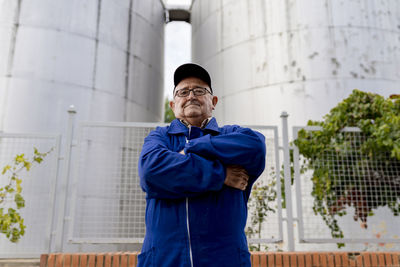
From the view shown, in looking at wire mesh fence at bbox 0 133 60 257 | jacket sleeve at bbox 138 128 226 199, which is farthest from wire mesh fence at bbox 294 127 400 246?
wire mesh fence at bbox 0 133 60 257

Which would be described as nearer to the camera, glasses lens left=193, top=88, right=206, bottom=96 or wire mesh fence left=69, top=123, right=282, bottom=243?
glasses lens left=193, top=88, right=206, bottom=96

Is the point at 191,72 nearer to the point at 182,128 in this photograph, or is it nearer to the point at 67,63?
the point at 182,128

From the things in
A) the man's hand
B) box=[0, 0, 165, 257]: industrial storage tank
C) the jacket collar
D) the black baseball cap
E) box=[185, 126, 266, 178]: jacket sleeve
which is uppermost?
box=[0, 0, 165, 257]: industrial storage tank

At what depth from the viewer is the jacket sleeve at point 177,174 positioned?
1525mm

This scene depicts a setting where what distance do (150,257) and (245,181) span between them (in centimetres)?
58

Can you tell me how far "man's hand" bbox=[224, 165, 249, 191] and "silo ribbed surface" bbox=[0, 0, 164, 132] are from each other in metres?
5.16

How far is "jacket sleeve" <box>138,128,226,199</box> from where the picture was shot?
1.53 m

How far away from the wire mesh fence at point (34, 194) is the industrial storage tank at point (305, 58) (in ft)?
12.1

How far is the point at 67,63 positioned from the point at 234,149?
18.9ft

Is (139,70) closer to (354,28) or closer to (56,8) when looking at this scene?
(56,8)

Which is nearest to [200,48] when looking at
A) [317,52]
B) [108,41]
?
[108,41]

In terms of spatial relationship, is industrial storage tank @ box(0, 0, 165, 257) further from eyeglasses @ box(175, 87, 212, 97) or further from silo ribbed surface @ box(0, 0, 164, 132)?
eyeglasses @ box(175, 87, 212, 97)

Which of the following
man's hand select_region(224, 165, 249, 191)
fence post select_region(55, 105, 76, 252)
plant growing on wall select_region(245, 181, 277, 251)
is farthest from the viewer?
plant growing on wall select_region(245, 181, 277, 251)

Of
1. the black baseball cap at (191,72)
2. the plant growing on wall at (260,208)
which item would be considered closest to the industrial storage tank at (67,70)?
the plant growing on wall at (260,208)
